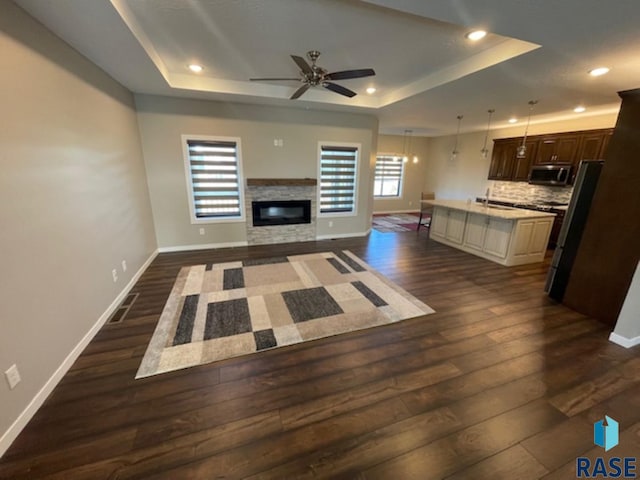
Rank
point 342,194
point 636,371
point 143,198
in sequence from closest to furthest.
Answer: point 636,371 < point 143,198 < point 342,194

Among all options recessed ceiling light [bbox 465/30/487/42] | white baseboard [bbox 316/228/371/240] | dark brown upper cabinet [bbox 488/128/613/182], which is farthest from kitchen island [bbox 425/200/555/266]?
recessed ceiling light [bbox 465/30/487/42]

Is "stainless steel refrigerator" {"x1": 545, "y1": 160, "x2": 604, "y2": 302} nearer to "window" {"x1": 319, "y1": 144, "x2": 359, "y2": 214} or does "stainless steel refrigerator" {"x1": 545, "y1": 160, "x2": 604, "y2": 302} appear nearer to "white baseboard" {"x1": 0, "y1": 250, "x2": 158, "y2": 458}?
"window" {"x1": 319, "y1": 144, "x2": 359, "y2": 214}

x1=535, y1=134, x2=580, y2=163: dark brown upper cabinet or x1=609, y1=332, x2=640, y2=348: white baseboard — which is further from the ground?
x1=535, y1=134, x2=580, y2=163: dark brown upper cabinet

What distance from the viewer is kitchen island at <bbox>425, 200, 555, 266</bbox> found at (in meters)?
4.41

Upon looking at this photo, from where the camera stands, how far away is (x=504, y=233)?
4516 mm

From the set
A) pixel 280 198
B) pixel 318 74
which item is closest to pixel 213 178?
pixel 280 198

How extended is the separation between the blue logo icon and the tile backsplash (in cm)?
565

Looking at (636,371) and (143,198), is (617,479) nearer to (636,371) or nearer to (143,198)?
(636,371)

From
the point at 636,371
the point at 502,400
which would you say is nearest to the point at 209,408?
the point at 502,400

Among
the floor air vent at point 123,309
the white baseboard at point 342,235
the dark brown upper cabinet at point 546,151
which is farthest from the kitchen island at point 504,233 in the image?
the floor air vent at point 123,309

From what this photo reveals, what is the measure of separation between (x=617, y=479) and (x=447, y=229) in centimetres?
472

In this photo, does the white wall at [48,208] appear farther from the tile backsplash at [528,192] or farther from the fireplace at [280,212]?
the tile backsplash at [528,192]

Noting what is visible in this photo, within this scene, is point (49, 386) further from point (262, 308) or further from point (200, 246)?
point (200, 246)

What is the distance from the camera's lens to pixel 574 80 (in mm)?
3305
